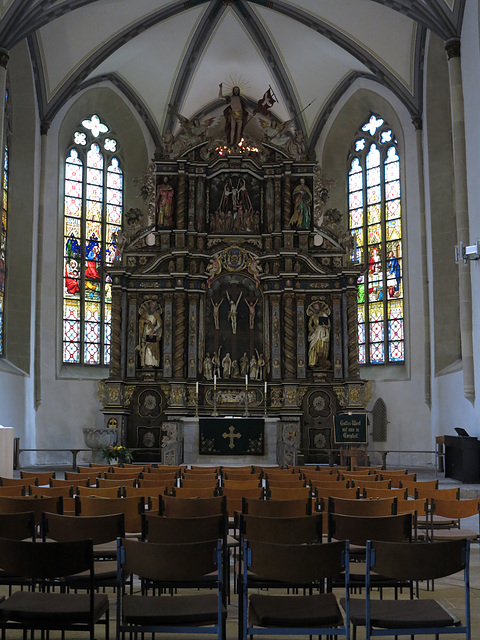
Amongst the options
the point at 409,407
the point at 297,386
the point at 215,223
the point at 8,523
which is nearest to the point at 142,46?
the point at 215,223

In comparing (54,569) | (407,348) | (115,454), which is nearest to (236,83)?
(407,348)

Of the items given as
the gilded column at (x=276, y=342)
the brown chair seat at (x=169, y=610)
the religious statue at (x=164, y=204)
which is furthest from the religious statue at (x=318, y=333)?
the brown chair seat at (x=169, y=610)

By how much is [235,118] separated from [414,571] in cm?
2501

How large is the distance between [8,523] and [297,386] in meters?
19.4

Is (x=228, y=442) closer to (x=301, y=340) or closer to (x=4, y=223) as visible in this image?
(x=301, y=340)

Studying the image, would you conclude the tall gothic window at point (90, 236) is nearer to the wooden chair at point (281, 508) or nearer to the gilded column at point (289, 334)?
the gilded column at point (289, 334)

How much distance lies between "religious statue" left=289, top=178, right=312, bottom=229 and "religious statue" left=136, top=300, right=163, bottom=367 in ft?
18.4

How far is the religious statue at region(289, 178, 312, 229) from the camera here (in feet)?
87.5

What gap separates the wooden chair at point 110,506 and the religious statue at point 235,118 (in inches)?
872

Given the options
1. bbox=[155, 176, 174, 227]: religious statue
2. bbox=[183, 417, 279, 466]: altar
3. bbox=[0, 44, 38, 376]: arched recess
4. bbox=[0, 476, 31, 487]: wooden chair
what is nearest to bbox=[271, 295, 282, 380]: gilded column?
bbox=[183, 417, 279, 466]: altar

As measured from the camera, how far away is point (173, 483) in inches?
435

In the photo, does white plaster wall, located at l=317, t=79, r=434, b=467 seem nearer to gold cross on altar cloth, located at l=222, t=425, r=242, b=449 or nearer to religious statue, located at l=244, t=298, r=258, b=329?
religious statue, located at l=244, t=298, r=258, b=329

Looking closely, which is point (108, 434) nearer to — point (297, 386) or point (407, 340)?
point (297, 386)

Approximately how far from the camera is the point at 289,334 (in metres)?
26.1
